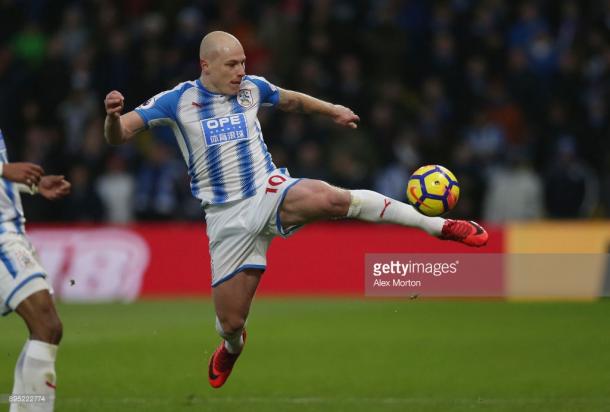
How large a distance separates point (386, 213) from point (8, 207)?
2.44 m

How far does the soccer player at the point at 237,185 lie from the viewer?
7.61 meters

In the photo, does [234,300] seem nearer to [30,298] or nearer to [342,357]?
[30,298]

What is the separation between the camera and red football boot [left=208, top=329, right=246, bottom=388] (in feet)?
28.1

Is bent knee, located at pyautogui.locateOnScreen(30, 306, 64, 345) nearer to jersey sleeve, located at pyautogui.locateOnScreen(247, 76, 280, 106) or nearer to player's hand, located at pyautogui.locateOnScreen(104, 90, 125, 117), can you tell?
player's hand, located at pyautogui.locateOnScreen(104, 90, 125, 117)

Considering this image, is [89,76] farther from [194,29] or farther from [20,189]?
[20,189]

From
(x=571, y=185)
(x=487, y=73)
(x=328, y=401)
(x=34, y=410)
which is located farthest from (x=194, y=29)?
(x=34, y=410)

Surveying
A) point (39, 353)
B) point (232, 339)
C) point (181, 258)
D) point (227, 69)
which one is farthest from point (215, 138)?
point (181, 258)

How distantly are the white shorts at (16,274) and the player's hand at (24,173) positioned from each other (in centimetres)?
41

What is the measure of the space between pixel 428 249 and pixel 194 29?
4.97 metres

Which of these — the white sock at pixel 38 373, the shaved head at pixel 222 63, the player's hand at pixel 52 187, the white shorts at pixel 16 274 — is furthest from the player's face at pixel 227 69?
the white sock at pixel 38 373

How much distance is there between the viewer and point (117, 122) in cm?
736

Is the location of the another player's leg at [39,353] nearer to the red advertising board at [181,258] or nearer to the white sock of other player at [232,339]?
the white sock of other player at [232,339]

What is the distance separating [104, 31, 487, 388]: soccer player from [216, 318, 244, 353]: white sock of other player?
1.1 inches

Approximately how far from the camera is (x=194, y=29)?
16703 millimetres
